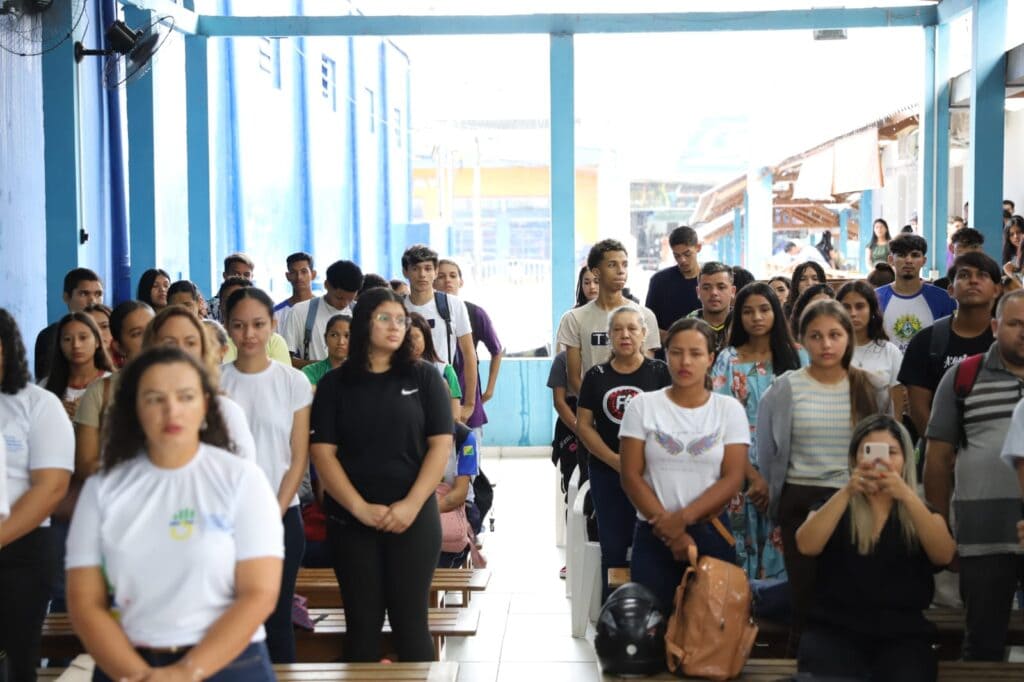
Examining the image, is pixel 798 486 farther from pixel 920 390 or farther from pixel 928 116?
pixel 928 116

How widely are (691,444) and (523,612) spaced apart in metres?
2.37

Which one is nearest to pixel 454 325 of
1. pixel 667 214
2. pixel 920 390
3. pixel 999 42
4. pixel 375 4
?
pixel 920 390

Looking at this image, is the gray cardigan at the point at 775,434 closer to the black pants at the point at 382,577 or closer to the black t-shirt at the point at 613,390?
the black t-shirt at the point at 613,390

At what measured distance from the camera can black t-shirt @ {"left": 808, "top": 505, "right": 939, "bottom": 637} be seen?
416 centimetres

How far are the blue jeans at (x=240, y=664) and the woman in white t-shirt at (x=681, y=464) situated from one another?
2.04 meters

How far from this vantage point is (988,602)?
185 inches

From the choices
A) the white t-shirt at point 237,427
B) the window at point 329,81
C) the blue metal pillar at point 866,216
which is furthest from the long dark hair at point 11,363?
the blue metal pillar at point 866,216

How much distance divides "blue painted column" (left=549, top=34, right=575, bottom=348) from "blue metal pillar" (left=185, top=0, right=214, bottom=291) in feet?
9.69

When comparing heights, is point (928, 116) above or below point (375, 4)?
below

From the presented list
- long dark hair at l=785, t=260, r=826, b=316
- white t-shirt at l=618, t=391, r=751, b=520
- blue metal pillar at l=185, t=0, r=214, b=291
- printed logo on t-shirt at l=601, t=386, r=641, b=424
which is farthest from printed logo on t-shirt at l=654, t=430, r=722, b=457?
blue metal pillar at l=185, t=0, r=214, b=291

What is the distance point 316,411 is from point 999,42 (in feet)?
27.1

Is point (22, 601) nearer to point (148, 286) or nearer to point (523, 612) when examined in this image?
point (523, 612)

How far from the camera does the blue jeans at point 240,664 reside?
116 inches

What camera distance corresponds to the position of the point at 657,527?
4844 millimetres
